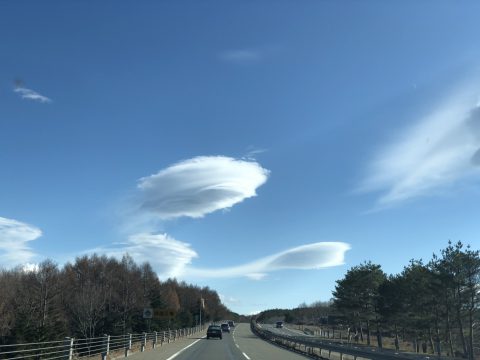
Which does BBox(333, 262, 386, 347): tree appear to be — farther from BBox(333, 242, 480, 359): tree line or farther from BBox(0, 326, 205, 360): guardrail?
BBox(0, 326, 205, 360): guardrail

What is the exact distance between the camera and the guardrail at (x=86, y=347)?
20.2m

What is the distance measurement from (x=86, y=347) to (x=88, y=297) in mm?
68880

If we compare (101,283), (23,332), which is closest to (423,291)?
(23,332)

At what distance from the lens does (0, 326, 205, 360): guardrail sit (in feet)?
66.2

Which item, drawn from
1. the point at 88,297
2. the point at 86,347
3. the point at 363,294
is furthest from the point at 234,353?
the point at 88,297

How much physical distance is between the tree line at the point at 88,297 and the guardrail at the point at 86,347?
15.8 meters

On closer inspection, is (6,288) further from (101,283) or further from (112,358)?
(112,358)

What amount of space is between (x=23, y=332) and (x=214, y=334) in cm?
2564

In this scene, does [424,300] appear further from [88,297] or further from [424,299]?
[88,297]

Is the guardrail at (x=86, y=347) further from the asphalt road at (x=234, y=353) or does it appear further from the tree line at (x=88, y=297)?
the tree line at (x=88, y=297)

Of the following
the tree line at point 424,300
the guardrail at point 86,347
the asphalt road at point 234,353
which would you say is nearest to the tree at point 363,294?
the tree line at point 424,300

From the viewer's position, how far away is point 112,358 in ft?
86.1

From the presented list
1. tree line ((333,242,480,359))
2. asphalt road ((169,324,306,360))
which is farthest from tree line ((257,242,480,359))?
asphalt road ((169,324,306,360))

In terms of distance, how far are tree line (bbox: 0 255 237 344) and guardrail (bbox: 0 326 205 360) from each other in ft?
51.7
